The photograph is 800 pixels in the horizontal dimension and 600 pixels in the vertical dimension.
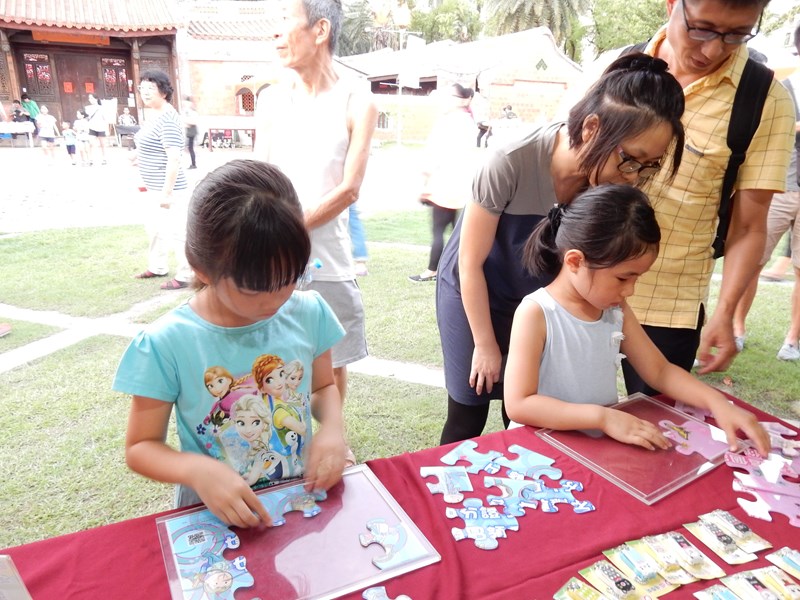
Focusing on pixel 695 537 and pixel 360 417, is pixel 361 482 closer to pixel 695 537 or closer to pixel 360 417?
pixel 695 537

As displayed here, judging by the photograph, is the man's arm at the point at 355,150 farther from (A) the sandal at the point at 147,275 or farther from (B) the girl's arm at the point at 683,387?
(A) the sandal at the point at 147,275

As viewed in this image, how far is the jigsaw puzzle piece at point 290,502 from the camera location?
95cm

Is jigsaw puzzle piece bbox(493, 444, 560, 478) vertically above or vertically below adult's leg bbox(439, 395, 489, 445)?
above

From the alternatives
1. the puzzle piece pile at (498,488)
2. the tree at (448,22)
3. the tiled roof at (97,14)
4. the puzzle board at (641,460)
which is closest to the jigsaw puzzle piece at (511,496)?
the puzzle piece pile at (498,488)

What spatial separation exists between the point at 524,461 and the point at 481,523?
0.70 feet

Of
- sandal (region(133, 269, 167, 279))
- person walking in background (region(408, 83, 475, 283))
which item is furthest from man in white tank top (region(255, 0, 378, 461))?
sandal (region(133, 269, 167, 279))

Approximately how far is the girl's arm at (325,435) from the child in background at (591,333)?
0.41m

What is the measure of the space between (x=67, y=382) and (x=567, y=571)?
309cm

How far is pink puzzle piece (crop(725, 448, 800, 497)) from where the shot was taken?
43.3 inches

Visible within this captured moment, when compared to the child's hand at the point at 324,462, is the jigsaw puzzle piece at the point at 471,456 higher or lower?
lower

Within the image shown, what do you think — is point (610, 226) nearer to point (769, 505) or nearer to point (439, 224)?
point (769, 505)

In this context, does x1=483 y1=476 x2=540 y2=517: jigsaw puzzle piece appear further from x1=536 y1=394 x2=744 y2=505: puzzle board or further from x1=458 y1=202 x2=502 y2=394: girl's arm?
x1=458 y1=202 x2=502 y2=394: girl's arm

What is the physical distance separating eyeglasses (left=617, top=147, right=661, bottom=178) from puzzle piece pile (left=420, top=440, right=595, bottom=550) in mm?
656

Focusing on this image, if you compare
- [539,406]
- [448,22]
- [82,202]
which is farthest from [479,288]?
[448,22]
